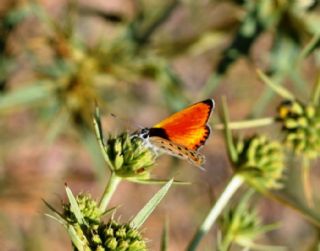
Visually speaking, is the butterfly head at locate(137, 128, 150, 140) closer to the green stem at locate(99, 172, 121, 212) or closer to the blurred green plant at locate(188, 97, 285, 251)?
the green stem at locate(99, 172, 121, 212)

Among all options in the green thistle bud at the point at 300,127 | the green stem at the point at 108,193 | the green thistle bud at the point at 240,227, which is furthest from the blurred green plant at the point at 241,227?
the green stem at the point at 108,193

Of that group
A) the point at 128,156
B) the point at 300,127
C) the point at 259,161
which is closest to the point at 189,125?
the point at 128,156

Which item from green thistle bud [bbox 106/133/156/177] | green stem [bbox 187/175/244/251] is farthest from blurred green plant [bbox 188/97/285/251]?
green thistle bud [bbox 106/133/156/177]

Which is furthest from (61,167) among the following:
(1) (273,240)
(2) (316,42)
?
(2) (316,42)

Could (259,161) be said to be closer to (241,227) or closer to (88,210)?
(241,227)

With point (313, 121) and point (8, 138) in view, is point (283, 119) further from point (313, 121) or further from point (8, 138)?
point (8, 138)
